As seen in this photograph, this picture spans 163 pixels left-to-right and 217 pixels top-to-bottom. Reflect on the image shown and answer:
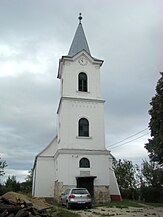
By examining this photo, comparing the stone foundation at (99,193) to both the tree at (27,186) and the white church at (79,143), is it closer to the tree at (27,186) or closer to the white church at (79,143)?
the white church at (79,143)

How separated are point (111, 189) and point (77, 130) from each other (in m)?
7.40

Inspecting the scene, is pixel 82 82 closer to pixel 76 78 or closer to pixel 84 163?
pixel 76 78

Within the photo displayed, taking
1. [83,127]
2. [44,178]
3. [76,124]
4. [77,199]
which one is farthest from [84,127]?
[77,199]

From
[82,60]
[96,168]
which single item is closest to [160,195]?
[96,168]

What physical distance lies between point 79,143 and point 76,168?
249 centimetres

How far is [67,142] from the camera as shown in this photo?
1118 inches

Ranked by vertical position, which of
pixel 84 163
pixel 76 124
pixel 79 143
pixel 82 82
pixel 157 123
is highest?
pixel 82 82

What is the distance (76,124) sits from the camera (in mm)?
29359

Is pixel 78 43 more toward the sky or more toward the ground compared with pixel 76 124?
more toward the sky

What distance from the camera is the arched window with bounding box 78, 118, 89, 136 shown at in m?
29.5

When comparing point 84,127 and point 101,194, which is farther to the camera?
point 84,127

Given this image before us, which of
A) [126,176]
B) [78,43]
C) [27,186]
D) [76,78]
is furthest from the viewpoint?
[27,186]

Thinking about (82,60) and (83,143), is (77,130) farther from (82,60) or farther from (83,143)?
(82,60)

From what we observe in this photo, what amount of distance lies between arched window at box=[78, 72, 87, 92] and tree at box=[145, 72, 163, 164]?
43.5 ft
